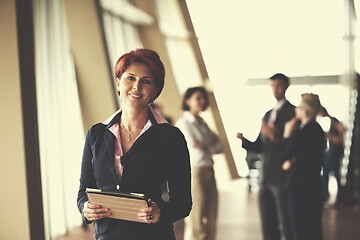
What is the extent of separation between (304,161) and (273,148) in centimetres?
A: 23

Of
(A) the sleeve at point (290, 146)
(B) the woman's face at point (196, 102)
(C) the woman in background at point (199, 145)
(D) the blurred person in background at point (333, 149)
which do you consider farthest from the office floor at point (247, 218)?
(B) the woman's face at point (196, 102)

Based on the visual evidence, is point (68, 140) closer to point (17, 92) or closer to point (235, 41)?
point (17, 92)

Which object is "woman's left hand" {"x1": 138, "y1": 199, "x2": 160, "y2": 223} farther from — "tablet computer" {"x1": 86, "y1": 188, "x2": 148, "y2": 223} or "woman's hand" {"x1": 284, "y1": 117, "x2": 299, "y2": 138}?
"woman's hand" {"x1": 284, "y1": 117, "x2": 299, "y2": 138}

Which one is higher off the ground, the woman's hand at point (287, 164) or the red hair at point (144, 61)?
the red hair at point (144, 61)

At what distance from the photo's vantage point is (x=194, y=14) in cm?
283

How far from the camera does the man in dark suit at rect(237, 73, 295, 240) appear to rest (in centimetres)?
241

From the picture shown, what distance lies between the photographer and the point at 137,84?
1.19m

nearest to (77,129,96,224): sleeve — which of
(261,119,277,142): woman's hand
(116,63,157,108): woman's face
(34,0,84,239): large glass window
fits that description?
(116,63,157,108): woman's face

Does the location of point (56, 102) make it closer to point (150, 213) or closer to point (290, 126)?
point (290, 126)

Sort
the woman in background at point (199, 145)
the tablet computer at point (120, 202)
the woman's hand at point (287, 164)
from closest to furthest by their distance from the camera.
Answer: the tablet computer at point (120, 202)
the woman's hand at point (287, 164)
the woman in background at point (199, 145)

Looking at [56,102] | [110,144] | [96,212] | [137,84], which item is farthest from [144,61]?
[56,102]

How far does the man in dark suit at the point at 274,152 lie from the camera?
241cm

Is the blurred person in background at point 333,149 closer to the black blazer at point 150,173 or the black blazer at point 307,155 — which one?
the black blazer at point 307,155

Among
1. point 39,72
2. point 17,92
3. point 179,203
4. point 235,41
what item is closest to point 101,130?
point 179,203
